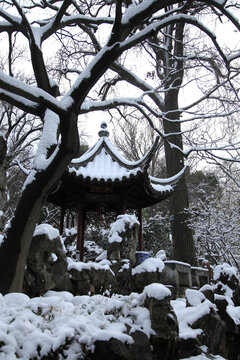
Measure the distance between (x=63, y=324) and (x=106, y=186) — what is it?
468cm

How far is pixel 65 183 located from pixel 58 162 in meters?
3.67

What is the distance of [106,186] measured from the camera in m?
7.18

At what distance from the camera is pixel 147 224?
13.1 m

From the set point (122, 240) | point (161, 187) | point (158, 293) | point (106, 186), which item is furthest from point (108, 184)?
point (158, 293)

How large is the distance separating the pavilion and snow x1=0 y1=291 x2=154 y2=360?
3.82 meters

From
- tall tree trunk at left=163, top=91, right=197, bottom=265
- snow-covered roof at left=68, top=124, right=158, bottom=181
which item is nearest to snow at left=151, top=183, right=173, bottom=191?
snow-covered roof at left=68, top=124, right=158, bottom=181

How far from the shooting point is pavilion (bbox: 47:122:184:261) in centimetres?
704

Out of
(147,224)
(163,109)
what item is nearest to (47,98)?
(163,109)

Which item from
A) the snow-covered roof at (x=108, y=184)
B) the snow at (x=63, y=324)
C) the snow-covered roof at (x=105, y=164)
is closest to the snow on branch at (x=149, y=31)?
the snow-covered roof at (x=105, y=164)

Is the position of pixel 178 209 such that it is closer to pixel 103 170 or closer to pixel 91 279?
pixel 103 170

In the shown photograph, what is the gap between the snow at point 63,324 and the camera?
2.31 metres

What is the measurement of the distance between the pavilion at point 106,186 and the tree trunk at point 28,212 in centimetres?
300

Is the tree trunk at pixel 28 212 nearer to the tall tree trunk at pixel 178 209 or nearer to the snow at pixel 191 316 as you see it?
the snow at pixel 191 316

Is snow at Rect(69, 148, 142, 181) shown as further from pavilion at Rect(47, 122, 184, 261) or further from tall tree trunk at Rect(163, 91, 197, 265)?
tall tree trunk at Rect(163, 91, 197, 265)
